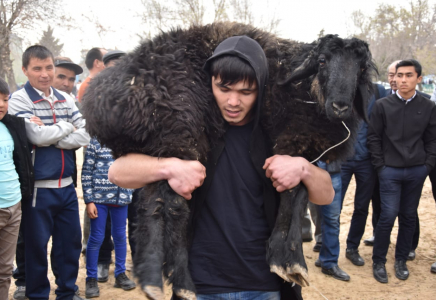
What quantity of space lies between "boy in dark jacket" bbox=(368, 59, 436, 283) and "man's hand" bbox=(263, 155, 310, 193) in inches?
155

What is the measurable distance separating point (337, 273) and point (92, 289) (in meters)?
3.48

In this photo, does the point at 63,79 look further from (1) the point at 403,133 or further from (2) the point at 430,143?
(2) the point at 430,143

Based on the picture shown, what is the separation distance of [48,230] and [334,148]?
332cm

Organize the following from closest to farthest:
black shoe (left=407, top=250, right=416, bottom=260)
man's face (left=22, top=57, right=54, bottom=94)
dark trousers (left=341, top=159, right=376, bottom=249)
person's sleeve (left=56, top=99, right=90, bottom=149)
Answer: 1. person's sleeve (left=56, top=99, right=90, bottom=149)
2. man's face (left=22, top=57, right=54, bottom=94)
3. dark trousers (left=341, top=159, right=376, bottom=249)
4. black shoe (left=407, top=250, right=416, bottom=260)

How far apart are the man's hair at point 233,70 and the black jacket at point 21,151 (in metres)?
2.72

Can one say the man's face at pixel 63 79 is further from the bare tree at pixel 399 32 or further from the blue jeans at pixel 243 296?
the bare tree at pixel 399 32

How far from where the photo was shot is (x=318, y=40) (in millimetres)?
2479

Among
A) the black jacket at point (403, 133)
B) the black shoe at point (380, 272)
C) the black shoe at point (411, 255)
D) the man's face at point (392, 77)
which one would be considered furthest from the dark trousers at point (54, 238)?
the man's face at point (392, 77)

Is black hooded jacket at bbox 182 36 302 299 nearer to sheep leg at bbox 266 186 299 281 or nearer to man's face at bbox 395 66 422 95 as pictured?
sheep leg at bbox 266 186 299 281

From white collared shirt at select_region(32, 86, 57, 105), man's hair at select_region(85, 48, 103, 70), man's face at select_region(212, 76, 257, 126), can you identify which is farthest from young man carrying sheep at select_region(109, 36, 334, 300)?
man's hair at select_region(85, 48, 103, 70)

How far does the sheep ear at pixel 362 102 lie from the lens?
8.09ft

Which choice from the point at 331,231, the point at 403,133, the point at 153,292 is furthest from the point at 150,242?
the point at 403,133

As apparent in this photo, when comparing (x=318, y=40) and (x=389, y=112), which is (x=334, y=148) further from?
(x=389, y=112)

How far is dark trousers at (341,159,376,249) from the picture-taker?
607 centimetres
